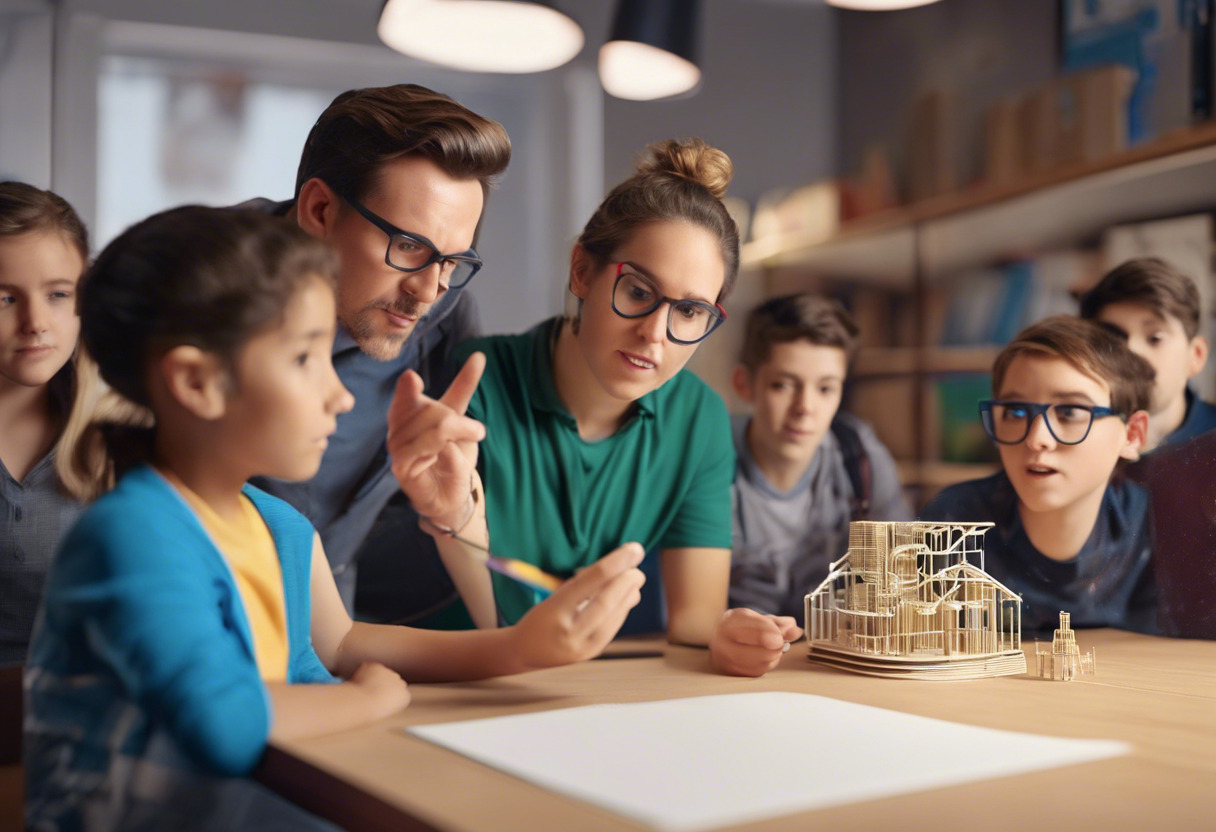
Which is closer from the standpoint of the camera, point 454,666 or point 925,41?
point 454,666

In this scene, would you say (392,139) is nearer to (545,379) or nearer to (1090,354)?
(545,379)

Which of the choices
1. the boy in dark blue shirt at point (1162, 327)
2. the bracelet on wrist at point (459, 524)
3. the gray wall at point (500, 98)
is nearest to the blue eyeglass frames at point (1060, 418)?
the boy in dark blue shirt at point (1162, 327)

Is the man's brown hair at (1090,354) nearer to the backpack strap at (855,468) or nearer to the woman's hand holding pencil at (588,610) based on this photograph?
the backpack strap at (855,468)

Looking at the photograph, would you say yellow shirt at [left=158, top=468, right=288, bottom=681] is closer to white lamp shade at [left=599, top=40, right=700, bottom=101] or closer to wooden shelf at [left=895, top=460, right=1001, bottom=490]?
white lamp shade at [left=599, top=40, right=700, bottom=101]

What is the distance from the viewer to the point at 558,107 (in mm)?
1389

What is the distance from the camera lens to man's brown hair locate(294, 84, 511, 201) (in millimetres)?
1083

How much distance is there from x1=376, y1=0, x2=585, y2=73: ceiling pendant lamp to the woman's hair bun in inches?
8.4

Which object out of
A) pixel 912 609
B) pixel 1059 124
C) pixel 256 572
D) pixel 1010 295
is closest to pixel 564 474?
pixel 912 609

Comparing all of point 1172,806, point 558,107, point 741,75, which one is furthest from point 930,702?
point 741,75

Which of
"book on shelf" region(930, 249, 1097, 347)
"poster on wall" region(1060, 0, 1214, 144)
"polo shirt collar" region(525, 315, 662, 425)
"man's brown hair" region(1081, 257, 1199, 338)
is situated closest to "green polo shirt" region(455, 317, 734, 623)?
"polo shirt collar" region(525, 315, 662, 425)

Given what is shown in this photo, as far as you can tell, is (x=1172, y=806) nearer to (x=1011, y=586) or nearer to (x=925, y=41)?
(x=1011, y=586)

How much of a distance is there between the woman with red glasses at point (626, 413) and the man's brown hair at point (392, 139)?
0.19 m

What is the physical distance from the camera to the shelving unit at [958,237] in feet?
6.40

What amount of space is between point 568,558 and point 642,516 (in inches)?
4.4
